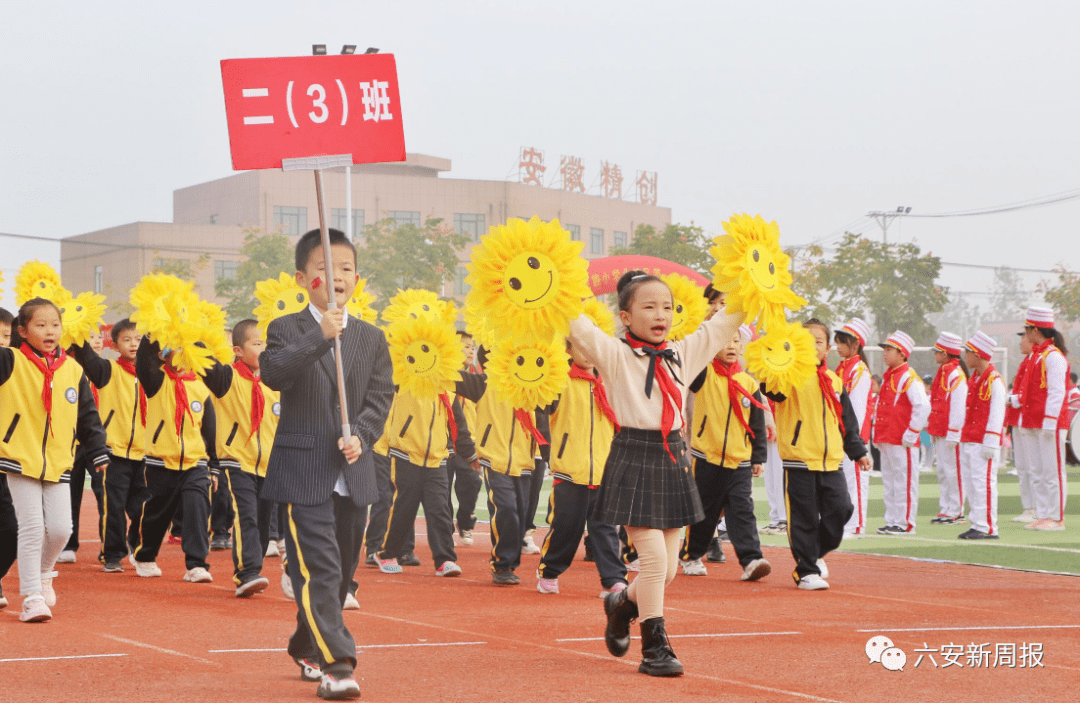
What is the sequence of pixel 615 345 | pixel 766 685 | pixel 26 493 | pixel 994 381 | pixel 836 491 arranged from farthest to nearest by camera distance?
1. pixel 994 381
2. pixel 836 491
3. pixel 26 493
4. pixel 615 345
5. pixel 766 685

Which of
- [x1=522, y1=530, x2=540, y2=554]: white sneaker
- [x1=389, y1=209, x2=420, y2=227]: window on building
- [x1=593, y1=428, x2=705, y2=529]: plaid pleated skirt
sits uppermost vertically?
[x1=389, y1=209, x2=420, y2=227]: window on building

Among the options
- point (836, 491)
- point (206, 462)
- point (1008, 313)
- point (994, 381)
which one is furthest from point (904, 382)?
point (1008, 313)

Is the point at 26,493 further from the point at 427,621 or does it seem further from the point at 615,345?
the point at 615,345

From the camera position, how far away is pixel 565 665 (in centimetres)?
611

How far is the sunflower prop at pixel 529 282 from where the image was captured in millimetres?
5867

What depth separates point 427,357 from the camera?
394 inches

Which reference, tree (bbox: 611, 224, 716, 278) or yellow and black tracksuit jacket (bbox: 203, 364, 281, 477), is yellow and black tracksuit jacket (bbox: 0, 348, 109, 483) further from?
tree (bbox: 611, 224, 716, 278)

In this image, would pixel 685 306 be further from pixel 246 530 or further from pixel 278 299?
pixel 246 530

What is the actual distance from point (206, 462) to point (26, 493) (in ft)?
8.78

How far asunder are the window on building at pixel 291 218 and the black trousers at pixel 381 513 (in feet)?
195

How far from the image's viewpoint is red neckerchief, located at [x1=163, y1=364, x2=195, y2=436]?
970 cm

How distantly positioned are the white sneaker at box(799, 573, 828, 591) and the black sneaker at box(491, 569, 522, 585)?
208 cm

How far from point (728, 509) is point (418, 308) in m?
3.00

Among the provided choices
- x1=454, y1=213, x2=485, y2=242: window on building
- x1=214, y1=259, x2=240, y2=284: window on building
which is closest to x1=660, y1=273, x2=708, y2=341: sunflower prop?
x1=214, y1=259, x2=240, y2=284: window on building
